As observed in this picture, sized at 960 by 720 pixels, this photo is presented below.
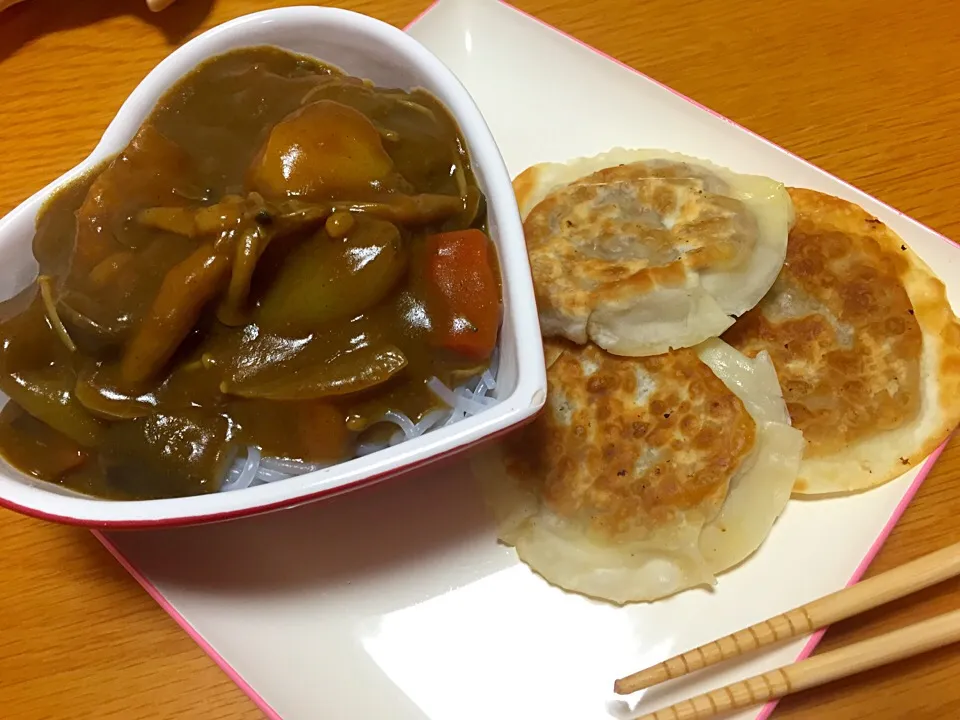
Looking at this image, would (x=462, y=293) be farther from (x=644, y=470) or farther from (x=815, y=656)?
(x=815, y=656)

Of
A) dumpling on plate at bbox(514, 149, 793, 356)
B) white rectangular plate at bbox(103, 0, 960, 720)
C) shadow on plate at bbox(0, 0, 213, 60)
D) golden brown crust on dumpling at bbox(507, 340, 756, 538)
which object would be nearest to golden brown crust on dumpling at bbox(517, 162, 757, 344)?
dumpling on plate at bbox(514, 149, 793, 356)

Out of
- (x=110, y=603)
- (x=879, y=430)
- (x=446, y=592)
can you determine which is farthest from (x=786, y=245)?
(x=110, y=603)

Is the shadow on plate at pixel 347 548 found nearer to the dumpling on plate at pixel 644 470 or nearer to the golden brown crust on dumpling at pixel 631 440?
the dumpling on plate at pixel 644 470

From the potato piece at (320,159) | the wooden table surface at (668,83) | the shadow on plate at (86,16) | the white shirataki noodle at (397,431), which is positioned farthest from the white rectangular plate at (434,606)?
the shadow on plate at (86,16)

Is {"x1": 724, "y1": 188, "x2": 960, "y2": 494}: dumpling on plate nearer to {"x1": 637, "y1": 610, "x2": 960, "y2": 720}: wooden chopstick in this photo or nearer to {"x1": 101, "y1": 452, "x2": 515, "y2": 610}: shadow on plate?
{"x1": 637, "y1": 610, "x2": 960, "y2": 720}: wooden chopstick

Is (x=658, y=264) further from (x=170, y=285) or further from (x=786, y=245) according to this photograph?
(x=170, y=285)

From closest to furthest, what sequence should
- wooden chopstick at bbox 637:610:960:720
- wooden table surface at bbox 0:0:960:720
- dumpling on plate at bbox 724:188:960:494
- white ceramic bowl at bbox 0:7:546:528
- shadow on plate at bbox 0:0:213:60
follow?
white ceramic bowl at bbox 0:7:546:528 < wooden chopstick at bbox 637:610:960:720 < wooden table surface at bbox 0:0:960:720 < dumpling on plate at bbox 724:188:960:494 < shadow on plate at bbox 0:0:213:60
